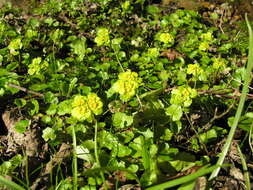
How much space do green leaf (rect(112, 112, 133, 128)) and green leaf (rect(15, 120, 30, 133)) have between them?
482 mm

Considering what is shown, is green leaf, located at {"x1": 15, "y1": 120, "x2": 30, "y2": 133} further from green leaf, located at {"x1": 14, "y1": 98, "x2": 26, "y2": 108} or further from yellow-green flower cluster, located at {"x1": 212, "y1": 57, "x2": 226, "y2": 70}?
yellow-green flower cluster, located at {"x1": 212, "y1": 57, "x2": 226, "y2": 70}

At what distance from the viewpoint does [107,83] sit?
7.16 ft

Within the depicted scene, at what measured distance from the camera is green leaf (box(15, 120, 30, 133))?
1806 mm

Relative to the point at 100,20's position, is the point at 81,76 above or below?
below

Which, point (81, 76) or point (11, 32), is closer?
point (81, 76)

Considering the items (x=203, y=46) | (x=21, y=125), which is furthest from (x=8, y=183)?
(x=203, y=46)

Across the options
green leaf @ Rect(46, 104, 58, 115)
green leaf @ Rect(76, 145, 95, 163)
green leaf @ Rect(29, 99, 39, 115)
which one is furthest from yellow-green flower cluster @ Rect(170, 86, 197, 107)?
green leaf @ Rect(29, 99, 39, 115)

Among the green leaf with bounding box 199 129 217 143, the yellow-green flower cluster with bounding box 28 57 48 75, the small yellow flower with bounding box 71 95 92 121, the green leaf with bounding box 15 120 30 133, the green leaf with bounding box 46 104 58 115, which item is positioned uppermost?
the yellow-green flower cluster with bounding box 28 57 48 75

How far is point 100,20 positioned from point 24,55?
0.88m

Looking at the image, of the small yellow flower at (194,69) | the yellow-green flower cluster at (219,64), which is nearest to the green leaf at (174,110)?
the small yellow flower at (194,69)

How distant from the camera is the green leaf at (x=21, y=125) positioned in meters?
1.81

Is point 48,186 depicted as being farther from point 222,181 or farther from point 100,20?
point 100,20

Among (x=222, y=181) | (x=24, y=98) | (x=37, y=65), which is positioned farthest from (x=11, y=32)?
(x=222, y=181)

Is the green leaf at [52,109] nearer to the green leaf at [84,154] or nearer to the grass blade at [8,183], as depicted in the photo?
the green leaf at [84,154]
